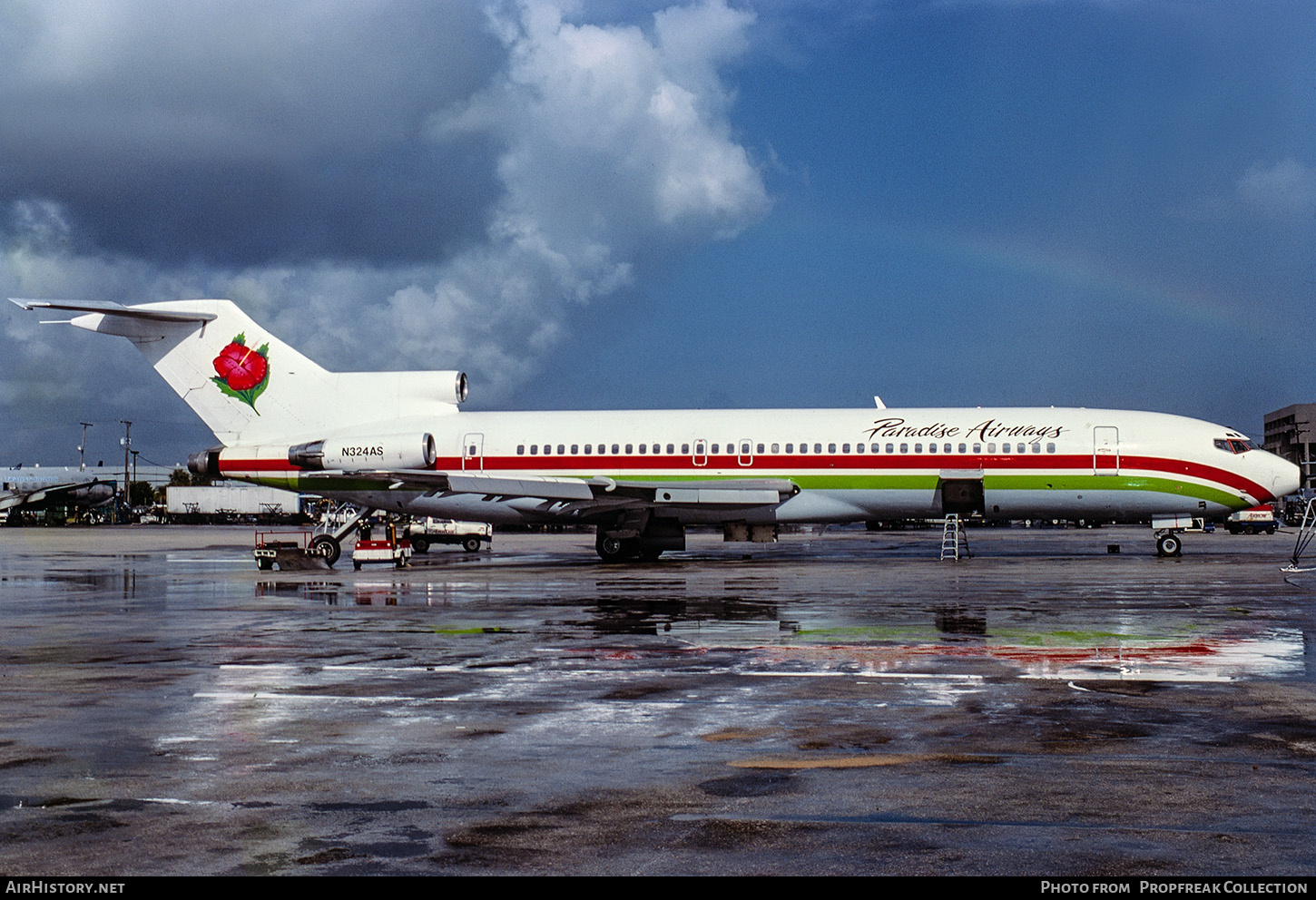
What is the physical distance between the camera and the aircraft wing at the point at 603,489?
34094 millimetres

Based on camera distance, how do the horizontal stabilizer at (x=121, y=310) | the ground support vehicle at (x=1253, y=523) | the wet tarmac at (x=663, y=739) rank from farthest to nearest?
the ground support vehicle at (x=1253, y=523) < the horizontal stabilizer at (x=121, y=310) < the wet tarmac at (x=663, y=739)

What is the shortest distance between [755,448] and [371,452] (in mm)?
11403

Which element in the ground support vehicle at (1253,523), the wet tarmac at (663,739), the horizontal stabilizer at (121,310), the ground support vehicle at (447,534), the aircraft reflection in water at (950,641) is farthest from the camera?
the ground support vehicle at (1253,523)

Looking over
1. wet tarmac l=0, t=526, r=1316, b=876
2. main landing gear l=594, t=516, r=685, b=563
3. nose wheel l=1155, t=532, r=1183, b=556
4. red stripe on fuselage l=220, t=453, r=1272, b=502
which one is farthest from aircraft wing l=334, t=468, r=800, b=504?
wet tarmac l=0, t=526, r=1316, b=876

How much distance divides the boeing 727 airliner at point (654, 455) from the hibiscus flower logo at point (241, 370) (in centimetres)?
4

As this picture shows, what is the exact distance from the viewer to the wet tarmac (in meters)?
6.07

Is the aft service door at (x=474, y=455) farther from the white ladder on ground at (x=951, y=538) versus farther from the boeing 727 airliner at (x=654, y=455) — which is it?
the white ladder on ground at (x=951, y=538)

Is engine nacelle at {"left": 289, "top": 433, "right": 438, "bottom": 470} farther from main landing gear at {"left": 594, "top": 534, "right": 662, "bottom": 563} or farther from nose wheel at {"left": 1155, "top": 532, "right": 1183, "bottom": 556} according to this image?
nose wheel at {"left": 1155, "top": 532, "right": 1183, "bottom": 556}

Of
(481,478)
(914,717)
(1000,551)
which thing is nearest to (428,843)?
(914,717)

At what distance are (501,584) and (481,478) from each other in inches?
364

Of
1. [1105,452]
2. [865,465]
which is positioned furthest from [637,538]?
[1105,452]

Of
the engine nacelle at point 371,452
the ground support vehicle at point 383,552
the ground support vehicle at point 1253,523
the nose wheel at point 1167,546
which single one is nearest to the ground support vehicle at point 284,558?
the ground support vehicle at point 383,552

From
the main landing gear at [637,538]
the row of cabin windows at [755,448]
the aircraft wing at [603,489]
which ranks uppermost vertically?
the row of cabin windows at [755,448]

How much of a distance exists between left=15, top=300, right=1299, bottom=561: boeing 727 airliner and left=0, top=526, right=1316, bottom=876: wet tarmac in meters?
14.4
